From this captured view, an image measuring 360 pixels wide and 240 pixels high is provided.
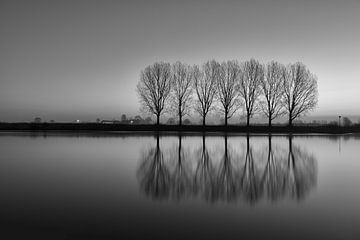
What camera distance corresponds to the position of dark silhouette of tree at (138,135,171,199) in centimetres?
891

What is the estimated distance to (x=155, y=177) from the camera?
11266mm

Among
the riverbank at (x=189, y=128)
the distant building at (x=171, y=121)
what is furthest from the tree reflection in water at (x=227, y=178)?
the distant building at (x=171, y=121)

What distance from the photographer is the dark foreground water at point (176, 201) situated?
5773 millimetres

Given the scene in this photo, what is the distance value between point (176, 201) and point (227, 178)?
376cm

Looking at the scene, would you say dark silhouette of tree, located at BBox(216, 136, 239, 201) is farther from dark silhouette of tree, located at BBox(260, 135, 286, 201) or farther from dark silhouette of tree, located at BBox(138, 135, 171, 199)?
dark silhouette of tree, located at BBox(138, 135, 171, 199)

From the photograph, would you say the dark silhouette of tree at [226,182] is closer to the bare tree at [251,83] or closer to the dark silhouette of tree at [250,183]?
the dark silhouette of tree at [250,183]

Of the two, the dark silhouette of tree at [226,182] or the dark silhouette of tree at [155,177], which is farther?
the dark silhouette of tree at [155,177]

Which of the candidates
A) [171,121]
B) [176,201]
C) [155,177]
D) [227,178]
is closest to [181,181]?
[155,177]

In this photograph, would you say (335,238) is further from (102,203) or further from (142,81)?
(142,81)

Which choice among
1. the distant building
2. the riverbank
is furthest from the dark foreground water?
the distant building

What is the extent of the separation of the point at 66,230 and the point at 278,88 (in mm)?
58374

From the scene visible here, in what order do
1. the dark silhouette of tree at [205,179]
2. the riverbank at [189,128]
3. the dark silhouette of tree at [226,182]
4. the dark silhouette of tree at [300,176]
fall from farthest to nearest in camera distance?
the riverbank at [189,128] → the dark silhouette of tree at [300,176] → the dark silhouette of tree at [205,179] → the dark silhouette of tree at [226,182]

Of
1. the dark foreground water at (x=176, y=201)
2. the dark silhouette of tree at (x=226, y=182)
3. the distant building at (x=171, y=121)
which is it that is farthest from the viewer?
the distant building at (x=171, y=121)

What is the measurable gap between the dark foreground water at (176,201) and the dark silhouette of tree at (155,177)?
0.10ft
